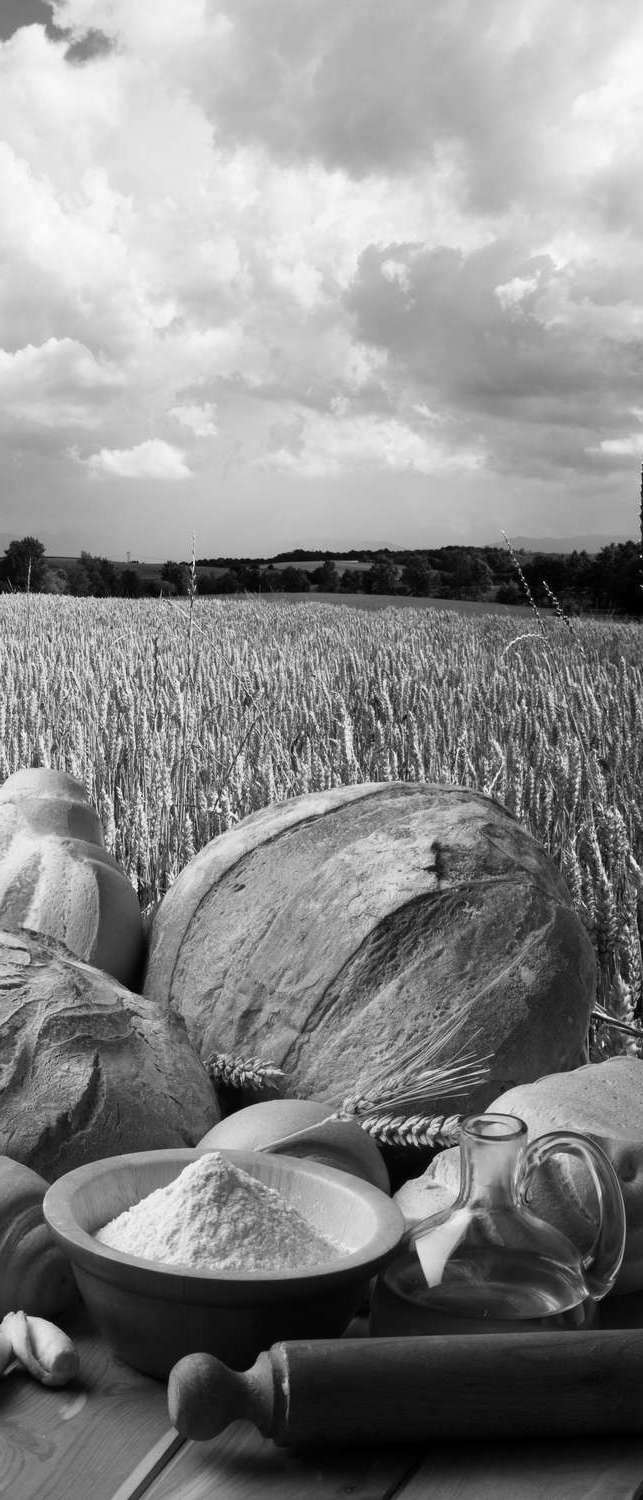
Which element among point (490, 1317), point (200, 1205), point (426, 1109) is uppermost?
point (200, 1205)

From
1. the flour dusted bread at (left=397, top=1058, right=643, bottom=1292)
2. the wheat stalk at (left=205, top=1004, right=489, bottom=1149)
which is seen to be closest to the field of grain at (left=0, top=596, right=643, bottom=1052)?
the wheat stalk at (left=205, top=1004, right=489, bottom=1149)

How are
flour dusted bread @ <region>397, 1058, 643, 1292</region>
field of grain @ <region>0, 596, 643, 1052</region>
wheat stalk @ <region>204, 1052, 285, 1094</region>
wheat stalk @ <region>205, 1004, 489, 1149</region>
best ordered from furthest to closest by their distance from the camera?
field of grain @ <region>0, 596, 643, 1052</region> < wheat stalk @ <region>204, 1052, 285, 1094</region> < wheat stalk @ <region>205, 1004, 489, 1149</region> < flour dusted bread @ <region>397, 1058, 643, 1292</region>

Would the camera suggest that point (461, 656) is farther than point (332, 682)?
Yes

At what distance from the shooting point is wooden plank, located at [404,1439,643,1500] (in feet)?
4.22

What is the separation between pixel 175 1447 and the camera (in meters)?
1.34

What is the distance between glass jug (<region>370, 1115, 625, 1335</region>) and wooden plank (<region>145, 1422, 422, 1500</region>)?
0.64 ft

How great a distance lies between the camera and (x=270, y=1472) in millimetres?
1307

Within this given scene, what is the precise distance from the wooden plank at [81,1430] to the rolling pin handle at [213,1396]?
12cm

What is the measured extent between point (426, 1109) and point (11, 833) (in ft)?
4.42

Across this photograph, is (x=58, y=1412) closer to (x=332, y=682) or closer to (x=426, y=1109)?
(x=426, y=1109)

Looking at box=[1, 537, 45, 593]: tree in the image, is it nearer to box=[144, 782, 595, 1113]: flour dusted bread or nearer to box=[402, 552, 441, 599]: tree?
box=[402, 552, 441, 599]: tree

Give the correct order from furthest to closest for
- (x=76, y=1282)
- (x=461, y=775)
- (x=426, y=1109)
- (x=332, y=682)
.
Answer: (x=332, y=682), (x=461, y=775), (x=426, y=1109), (x=76, y=1282)

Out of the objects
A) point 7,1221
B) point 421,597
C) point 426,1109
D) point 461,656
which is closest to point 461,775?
point 426,1109

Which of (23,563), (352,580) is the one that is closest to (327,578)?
(352,580)
